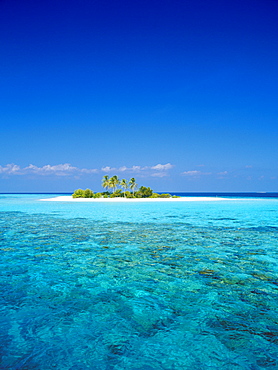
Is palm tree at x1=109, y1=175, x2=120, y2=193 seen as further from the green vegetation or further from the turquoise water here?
the turquoise water

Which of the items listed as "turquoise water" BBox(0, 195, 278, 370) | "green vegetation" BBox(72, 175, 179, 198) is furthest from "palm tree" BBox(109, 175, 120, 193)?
"turquoise water" BBox(0, 195, 278, 370)

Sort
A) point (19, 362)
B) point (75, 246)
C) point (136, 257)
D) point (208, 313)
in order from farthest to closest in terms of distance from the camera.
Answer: point (75, 246) → point (136, 257) → point (208, 313) → point (19, 362)

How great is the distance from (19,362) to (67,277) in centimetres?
492

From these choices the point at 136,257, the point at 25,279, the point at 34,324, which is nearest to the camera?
the point at 34,324

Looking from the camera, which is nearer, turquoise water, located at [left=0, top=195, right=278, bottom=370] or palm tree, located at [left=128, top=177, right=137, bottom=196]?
turquoise water, located at [left=0, top=195, right=278, bottom=370]

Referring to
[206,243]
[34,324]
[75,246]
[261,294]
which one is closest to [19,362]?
[34,324]

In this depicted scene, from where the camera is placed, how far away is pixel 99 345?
552cm

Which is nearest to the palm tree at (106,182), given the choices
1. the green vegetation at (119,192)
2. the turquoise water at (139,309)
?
the green vegetation at (119,192)

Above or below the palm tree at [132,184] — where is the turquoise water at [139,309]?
below

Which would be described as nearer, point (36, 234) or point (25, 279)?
point (25, 279)

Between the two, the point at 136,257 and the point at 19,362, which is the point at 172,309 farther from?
A: the point at 136,257

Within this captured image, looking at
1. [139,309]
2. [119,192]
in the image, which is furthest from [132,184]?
[139,309]

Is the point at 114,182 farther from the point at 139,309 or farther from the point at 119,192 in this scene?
the point at 139,309

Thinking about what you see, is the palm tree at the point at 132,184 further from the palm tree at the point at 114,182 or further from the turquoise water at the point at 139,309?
the turquoise water at the point at 139,309
